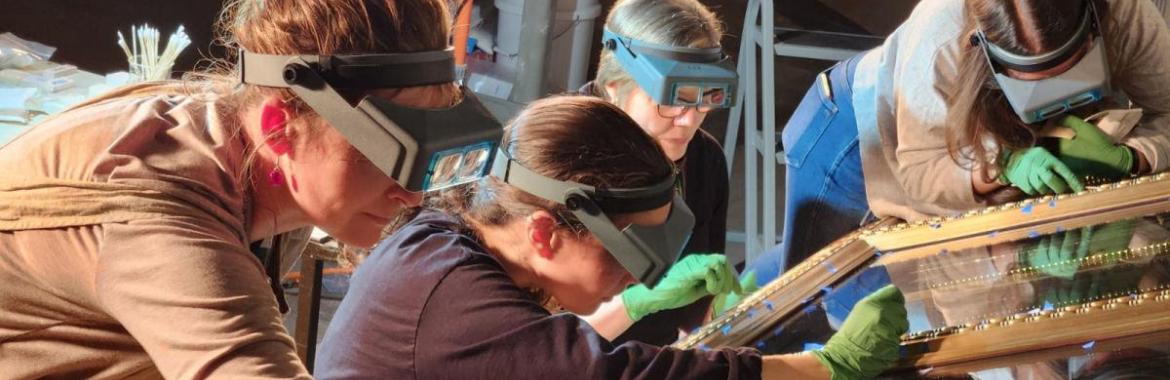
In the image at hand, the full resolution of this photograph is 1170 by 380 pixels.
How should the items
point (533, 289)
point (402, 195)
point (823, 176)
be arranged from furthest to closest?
point (823, 176) < point (533, 289) < point (402, 195)

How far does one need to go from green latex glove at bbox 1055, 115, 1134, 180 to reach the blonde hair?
81 cm

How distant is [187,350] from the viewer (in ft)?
3.69

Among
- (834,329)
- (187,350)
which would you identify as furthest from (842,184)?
(187,350)

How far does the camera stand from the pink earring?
1.39 m

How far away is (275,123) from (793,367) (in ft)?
2.64

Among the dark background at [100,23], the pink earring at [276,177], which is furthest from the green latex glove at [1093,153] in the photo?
the dark background at [100,23]

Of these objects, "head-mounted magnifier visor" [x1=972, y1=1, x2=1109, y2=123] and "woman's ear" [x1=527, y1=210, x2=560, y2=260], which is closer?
"woman's ear" [x1=527, y1=210, x2=560, y2=260]

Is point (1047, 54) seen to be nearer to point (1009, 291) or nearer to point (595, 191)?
point (1009, 291)

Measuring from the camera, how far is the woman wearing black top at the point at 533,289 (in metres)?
1.49

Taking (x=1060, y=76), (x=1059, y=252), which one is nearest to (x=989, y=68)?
(x=1060, y=76)

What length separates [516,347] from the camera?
148cm

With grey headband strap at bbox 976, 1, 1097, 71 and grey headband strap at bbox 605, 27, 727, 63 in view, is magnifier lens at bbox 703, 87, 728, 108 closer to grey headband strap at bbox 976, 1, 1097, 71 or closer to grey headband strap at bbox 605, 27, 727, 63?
grey headband strap at bbox 605, 27, 727, 63

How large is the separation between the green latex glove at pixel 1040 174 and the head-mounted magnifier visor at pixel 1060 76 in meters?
0.12

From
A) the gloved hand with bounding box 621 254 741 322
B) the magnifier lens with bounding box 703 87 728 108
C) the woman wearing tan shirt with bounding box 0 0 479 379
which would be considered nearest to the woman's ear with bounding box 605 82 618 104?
the magnifier lens with bounding box 703 87 728 108
